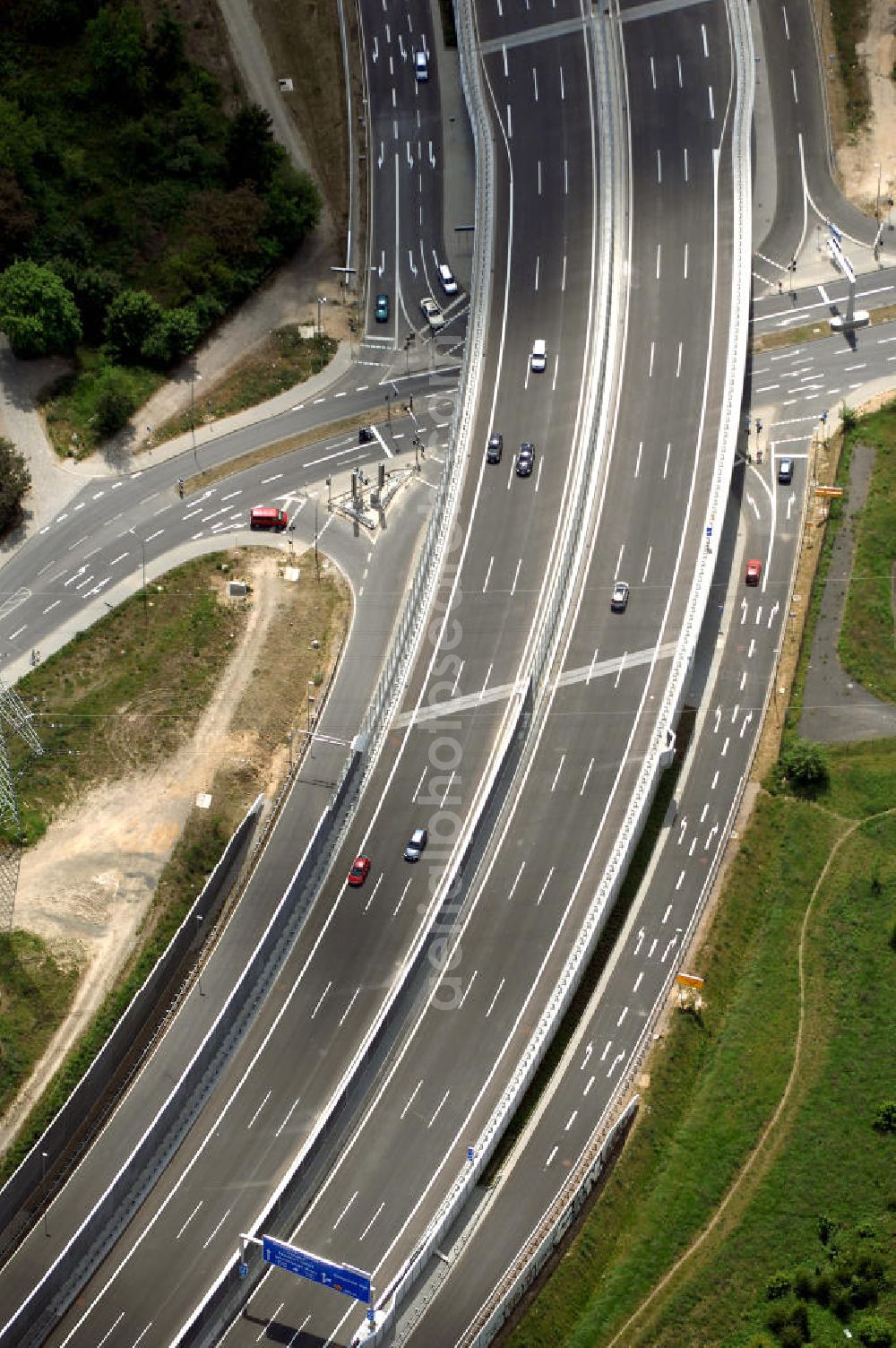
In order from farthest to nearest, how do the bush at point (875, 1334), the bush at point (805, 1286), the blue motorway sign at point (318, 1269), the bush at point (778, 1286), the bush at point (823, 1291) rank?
the bush at point (805, 1286)
the bush at point (778, 1286)
the bush at point (823, 1291)
the bush at point (875, 1334)
the blue motorway sign at point (318, 1269)

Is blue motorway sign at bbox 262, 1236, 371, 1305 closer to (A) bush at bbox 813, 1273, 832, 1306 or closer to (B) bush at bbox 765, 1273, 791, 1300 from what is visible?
(B) bush at bbox 765, 1273, 791, 1300

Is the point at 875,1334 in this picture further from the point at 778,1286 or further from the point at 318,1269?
the point at 318,1269

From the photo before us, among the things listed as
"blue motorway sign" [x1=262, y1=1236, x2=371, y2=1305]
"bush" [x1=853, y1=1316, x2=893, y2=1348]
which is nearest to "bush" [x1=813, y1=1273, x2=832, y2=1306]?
"bush" [x1=853, y1=1316, x2=893, y2=1348]

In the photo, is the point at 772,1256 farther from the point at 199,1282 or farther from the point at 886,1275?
the point at 199,1282

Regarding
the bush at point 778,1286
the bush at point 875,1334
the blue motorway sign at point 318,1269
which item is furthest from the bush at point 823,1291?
the blue motorway sign at point 318,1269

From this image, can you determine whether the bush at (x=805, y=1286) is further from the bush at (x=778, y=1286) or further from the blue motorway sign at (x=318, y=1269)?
the blue motorway sign at (x=318, y=1269)

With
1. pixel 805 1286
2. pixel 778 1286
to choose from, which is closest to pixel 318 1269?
pixel 778 1286

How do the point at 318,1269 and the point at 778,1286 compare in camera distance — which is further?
the point at 778,1286
